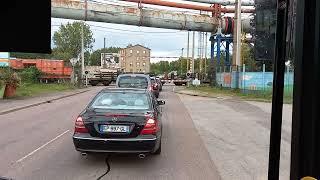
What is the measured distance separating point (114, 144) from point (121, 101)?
1494 millimetres

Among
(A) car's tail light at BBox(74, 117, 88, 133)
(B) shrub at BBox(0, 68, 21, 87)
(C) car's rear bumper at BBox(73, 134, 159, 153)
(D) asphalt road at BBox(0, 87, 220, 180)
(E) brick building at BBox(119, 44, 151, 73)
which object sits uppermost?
(E) brick building at BBox(119, 44, 151, 73)

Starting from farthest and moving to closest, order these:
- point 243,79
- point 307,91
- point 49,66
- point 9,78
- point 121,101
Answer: point 49,66 < point 243,79 < point 9,78 < point 121,101 < point 307,91

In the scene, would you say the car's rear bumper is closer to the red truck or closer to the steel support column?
the steel support column

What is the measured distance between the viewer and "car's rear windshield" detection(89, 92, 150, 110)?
9570mm

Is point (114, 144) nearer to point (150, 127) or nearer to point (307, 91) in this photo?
point (150, 127)

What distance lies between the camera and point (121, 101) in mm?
9891

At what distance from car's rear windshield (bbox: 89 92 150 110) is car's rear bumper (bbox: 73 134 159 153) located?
91 centimetres

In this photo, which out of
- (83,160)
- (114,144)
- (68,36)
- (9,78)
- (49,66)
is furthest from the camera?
(49,66)

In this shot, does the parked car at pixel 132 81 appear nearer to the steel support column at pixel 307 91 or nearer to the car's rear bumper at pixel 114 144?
the car's rear bumper at pixel 114 144

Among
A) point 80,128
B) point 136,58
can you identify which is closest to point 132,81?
point 80,128

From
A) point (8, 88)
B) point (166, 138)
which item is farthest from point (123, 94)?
point (8, 88)

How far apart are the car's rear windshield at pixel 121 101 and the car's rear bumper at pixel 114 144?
0.91 meters

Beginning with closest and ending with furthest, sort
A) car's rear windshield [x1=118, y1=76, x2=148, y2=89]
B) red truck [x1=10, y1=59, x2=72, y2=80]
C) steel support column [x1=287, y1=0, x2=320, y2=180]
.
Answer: steel support column [x1=287, y1=0, x2=320, y2=180] → car's rear windshield [x1=118, y1=76, x2=148, y2=89] → red truck [x1=10, y1=59, x2=72, y2=80]

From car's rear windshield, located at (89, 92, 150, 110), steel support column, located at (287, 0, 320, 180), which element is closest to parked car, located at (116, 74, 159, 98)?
car's rear windshield, located at (89, 92, 150, 110)
